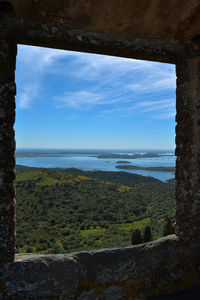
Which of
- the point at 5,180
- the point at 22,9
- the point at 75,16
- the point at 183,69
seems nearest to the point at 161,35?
the point at 183,69

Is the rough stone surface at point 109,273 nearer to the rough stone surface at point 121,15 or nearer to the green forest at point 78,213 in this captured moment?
the rough stone surface at point 121,15

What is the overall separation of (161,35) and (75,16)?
2.58 feet

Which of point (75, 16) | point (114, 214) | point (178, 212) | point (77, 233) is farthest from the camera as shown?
point (114, 214)

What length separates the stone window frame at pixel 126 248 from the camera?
4.97ft

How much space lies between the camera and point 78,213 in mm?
29188

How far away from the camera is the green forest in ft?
62.4

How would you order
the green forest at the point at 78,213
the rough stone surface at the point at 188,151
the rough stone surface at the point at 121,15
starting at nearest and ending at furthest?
the rough stone surface at the point at 121,15
the rough stone surface at the point at 188,151
the green forest at the point at 78,213

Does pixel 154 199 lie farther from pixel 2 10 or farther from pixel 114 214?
pixel 2 10

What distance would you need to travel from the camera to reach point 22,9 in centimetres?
147

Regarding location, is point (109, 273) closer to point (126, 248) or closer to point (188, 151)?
point (126, 248)

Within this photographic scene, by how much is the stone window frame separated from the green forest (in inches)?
621

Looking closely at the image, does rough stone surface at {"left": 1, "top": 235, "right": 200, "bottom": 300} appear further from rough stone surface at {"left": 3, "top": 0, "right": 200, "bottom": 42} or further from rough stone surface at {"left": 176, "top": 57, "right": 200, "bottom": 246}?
rough stone surface at {"left": 3, "top": 0, "right": 200, "bottom": 42}

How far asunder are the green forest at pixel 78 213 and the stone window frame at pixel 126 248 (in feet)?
51.8

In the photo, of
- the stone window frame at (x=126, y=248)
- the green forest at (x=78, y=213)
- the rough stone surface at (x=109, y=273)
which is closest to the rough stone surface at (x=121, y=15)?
the stone window frame at (x=126, y=248)
